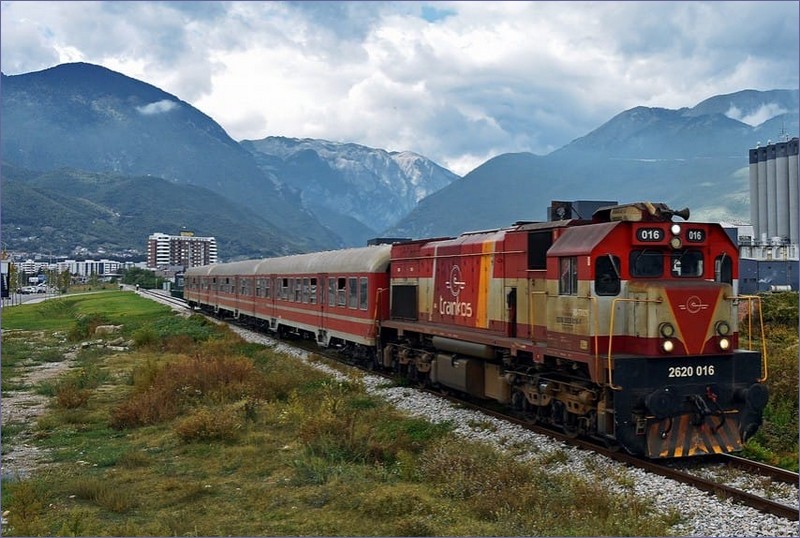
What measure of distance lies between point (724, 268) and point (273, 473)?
8.92 metres

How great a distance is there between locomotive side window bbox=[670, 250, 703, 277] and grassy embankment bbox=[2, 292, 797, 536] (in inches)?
143

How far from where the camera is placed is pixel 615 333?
478 inches

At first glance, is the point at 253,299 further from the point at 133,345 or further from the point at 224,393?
the point at 224,393

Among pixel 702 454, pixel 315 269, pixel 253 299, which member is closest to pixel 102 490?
pixel 702 454

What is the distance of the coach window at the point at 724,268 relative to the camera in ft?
41.4

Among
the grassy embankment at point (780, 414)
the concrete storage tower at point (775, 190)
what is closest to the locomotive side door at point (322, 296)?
the grassy embankment at point (780, 414)

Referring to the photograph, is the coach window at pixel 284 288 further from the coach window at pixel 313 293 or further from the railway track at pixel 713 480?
the railway track at pixel 713 480

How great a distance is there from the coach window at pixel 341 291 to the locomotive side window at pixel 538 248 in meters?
12.5

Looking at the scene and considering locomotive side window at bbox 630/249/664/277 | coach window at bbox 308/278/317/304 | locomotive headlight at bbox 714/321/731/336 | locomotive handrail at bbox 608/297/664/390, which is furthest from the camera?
coach window at bbox 308/278/317/304

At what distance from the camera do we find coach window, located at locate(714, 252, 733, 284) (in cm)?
1262

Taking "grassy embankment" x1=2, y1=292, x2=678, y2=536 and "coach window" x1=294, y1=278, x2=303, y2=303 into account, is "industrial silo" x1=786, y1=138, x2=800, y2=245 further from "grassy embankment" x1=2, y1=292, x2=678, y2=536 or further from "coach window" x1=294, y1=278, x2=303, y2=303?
"grassy embankment" x1=2, y1=292, x2=678, y2=536

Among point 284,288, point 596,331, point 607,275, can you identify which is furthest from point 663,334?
point 284,288

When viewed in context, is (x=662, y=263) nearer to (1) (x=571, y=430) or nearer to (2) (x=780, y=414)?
(1) (x=571, y=430)

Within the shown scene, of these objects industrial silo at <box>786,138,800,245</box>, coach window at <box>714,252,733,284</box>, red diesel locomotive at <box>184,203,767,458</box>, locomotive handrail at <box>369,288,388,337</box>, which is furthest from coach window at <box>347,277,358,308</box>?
industrial silo at <box>786,138,800,245</box>
